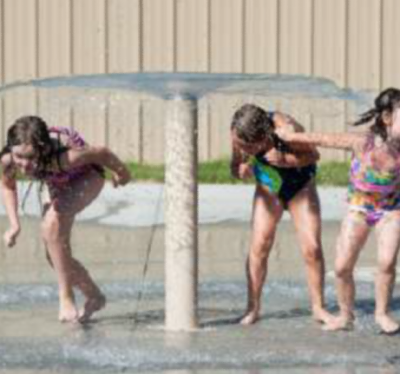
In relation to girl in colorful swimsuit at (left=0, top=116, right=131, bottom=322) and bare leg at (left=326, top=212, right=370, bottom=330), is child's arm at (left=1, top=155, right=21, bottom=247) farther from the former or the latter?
bare leg at (left=326, top=212, right=370, bottom=330)

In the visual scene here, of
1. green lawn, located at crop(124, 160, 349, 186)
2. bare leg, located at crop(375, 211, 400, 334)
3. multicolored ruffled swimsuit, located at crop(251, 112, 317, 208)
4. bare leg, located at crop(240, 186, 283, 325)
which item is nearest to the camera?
bare leg, located at crop(375, 211, 400, 334)

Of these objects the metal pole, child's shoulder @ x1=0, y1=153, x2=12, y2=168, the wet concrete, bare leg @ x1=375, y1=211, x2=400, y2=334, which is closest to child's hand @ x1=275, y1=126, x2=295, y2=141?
the metal pole

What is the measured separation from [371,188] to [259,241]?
0.60m

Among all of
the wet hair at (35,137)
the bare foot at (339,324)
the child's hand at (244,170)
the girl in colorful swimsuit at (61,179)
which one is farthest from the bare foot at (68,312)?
the bare foot at (339,324)

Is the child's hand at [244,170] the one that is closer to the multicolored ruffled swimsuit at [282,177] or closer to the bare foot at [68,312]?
the multicolored ruffled swimsuit at [282,177]

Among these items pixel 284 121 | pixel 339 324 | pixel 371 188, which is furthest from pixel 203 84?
pixel 339 324

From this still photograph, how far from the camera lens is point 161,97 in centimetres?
811

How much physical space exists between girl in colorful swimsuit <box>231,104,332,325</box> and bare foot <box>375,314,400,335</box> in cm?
30

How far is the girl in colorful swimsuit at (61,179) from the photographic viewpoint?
7.95 meters

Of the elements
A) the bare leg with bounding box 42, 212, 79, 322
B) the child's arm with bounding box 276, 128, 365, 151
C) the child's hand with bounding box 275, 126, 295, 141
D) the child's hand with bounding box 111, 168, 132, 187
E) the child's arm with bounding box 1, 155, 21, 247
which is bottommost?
the bare leg with bounding box 42, 212, 79, 322

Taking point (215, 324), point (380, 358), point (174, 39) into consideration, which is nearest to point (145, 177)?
point (174, 39)

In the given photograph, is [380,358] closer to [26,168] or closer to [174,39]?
[26,168]

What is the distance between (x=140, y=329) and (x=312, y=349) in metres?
0.98

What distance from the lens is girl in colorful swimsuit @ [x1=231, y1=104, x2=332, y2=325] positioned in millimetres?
8086
